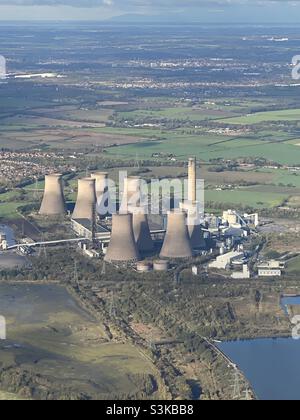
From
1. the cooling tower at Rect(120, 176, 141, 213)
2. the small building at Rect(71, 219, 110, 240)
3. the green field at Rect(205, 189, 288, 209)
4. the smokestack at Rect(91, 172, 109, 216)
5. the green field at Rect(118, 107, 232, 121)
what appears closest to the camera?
the small building at Rect(71, 219, 110, 240)

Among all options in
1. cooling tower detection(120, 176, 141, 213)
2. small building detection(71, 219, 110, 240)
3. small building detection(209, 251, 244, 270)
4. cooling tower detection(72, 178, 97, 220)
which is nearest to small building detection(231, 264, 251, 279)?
small building detection(209, 251, 244, 270)

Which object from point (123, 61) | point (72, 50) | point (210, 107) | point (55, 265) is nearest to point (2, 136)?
point (210, 107)

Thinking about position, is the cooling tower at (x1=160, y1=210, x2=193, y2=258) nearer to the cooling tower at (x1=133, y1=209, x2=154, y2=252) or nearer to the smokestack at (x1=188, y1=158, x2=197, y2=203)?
the cooling tower at (x1=133, y1=209, x2=154, y2=252)

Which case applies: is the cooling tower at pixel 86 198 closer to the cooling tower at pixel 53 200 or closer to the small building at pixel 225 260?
the cooling tower at pixel 53 200

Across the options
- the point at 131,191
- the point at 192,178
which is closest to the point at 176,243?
the point at 131,191

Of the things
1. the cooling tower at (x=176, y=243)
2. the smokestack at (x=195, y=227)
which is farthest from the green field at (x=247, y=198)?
the cooling tower at (x=176, y=243)
